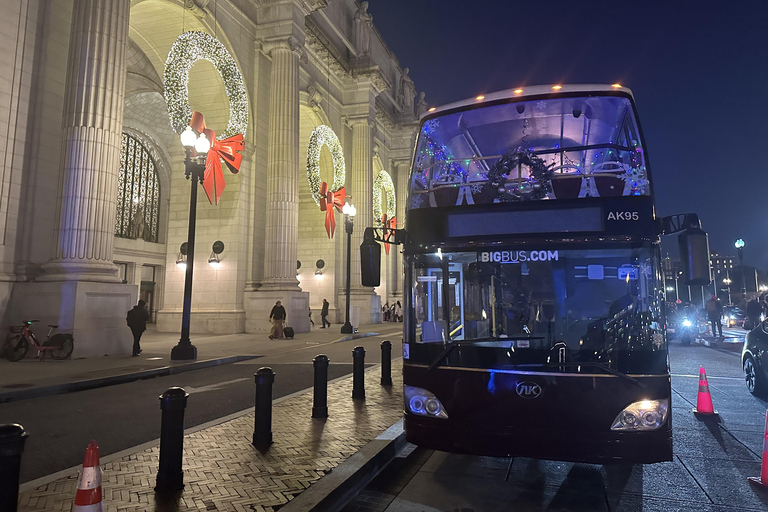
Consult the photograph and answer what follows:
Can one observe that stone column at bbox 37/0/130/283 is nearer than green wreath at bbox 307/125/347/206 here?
Yes

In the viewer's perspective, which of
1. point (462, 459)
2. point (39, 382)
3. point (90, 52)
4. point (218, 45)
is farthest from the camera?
point (218, 45)

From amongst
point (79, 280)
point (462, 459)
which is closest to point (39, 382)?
point (79, 280)

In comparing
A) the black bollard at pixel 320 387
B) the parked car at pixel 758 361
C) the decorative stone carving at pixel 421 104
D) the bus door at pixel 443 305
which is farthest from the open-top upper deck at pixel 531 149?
the decorative stone carving at pixel 421 104

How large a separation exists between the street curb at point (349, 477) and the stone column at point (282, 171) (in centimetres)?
1617

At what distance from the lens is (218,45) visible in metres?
18.5

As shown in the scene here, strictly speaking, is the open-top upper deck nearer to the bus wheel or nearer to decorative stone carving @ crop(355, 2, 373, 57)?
the bus wheel

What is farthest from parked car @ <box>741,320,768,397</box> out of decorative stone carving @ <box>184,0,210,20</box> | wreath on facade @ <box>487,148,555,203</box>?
decorative stone carving @ <box>184,0,210,20</box>

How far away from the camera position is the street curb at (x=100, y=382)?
26.2 ft

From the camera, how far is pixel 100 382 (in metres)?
9.28

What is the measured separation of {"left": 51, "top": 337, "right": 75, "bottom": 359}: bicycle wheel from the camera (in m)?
11.7

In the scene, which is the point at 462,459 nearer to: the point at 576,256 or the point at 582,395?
the point at 582,395

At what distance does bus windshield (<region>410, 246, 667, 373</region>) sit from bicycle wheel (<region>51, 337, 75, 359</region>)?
34.7 feet

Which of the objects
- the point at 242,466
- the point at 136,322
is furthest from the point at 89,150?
the point at 242,466

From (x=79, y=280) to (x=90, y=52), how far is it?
19.7 feet
